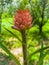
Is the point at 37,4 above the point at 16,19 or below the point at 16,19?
below

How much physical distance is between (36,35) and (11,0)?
0.70m

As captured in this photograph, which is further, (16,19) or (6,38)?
(6,38)

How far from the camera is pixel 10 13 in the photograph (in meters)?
3.67

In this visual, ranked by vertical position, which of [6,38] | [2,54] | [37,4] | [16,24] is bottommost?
[6,38]

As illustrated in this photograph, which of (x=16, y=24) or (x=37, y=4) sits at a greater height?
(x=16, y=24)

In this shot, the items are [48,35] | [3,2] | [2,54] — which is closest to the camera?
[2,54]

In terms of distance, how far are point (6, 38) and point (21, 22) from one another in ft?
10.7

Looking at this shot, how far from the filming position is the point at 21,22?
627mm

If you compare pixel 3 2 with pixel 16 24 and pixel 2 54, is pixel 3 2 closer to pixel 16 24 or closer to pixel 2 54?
pixel 2 54

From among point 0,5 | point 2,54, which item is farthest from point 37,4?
point 2,54

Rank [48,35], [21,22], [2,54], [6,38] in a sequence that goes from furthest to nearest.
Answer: [6,38] → [48,35] → [2,54] → [21,22]

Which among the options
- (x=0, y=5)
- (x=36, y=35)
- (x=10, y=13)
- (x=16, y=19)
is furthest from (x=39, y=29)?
(x=16, y=19)

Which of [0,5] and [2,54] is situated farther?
[0,5]

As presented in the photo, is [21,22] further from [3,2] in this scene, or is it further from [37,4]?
[37,4]
